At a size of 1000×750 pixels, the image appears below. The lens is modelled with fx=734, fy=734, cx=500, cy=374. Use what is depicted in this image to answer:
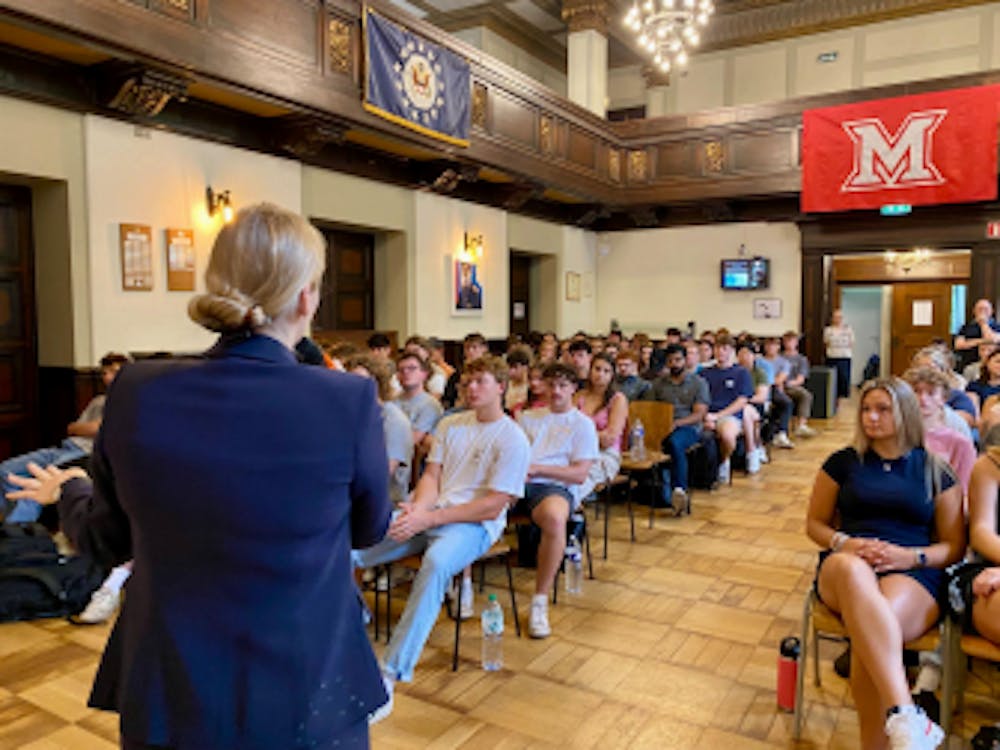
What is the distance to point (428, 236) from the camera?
8578 mm

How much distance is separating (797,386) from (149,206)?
7.37 meters

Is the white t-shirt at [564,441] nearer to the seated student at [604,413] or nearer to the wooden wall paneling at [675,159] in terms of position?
the seated student at [604,413]

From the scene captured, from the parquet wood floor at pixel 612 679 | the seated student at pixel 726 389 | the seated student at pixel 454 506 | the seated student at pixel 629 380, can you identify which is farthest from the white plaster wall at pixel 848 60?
the seated student at pixel 454 506

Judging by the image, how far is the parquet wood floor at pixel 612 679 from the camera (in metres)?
2.60

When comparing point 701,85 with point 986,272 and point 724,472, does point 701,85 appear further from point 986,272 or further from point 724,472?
point 724,472

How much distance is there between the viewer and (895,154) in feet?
31.1

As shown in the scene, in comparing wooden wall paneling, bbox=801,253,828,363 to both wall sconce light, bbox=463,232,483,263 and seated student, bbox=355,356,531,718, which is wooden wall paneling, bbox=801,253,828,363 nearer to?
wall sconce light, bbox=463,232,483,263

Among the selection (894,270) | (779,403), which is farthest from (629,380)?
(894,270)

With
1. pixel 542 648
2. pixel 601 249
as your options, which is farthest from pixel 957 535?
pixel 601 249

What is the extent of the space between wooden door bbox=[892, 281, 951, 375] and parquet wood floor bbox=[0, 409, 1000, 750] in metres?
12.2

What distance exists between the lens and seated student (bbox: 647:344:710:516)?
5.58 m

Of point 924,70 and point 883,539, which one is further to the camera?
point 924,70

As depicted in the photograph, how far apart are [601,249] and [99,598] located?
1030 cm

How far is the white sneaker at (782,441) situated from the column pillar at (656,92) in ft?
23.2
